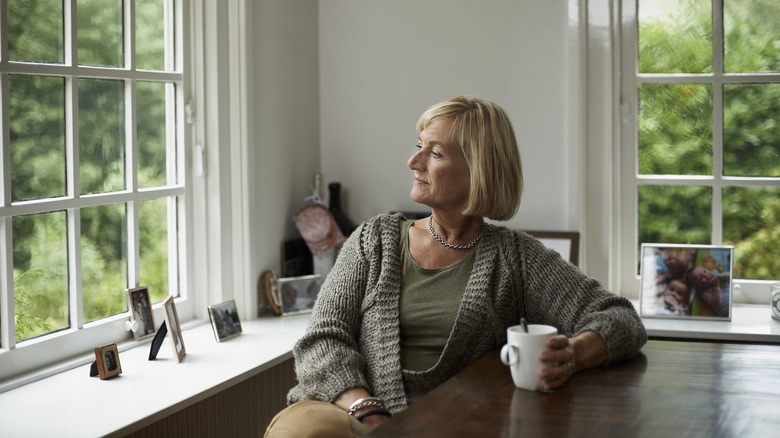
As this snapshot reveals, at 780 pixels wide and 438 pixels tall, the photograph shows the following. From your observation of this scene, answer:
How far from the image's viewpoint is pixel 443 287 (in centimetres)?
197

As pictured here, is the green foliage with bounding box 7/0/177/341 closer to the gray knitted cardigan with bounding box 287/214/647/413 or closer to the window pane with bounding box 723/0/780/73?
the gray knitted cardigan with bounding box 287/214/647/413

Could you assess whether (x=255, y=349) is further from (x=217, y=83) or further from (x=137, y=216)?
(x=217, y=83)

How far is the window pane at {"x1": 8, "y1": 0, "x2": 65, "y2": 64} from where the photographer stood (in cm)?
205

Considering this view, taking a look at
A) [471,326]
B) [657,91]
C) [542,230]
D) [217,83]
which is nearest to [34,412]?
[471,326]

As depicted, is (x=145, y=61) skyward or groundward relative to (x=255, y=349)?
skyward

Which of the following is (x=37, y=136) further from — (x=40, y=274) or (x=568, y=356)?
(x=568, y=356)

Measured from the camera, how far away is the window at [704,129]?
2893mm

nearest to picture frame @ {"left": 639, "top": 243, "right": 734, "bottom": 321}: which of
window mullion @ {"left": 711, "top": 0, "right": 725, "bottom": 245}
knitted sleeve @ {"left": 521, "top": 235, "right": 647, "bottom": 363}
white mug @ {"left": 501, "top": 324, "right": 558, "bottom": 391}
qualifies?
window mullion @ {"left": 711, "top": 0, "right": 725, "bottom": 245}

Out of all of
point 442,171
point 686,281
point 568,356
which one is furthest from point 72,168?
point 686,281

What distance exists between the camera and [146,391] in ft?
6.73

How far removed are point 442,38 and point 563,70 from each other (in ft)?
1.50

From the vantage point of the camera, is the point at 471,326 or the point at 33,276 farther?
the point at 33,276

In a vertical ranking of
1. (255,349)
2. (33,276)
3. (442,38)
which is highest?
(442,38)

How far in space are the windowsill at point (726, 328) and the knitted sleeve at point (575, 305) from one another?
2.79 feet
